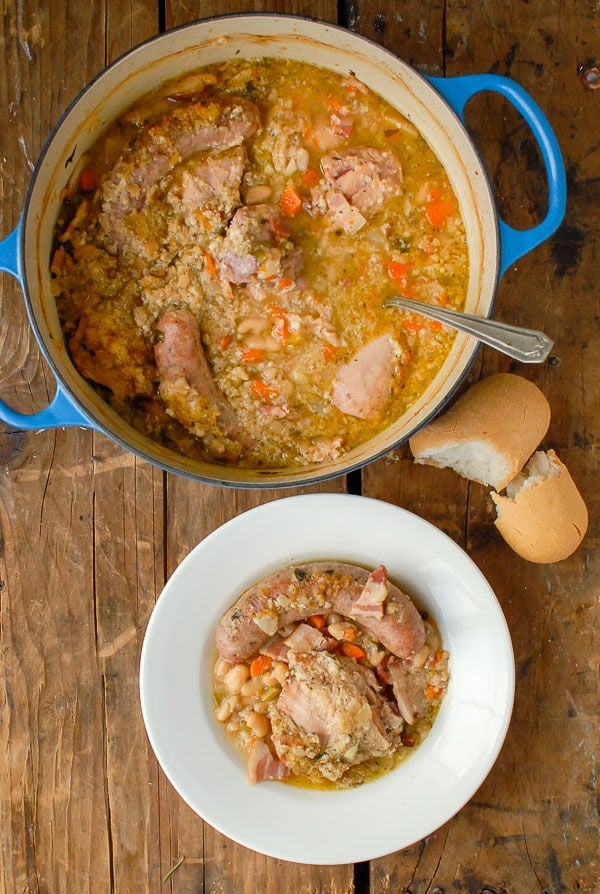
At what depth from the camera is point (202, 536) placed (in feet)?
8.46

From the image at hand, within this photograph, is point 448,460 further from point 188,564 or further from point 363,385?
point 188,564

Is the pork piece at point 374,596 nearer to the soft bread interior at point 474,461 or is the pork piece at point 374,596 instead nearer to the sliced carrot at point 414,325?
the soft bread interior at point 474,461

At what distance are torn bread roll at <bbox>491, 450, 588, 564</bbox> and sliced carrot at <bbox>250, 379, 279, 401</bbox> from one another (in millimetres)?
722

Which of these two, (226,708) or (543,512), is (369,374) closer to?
(543,512)

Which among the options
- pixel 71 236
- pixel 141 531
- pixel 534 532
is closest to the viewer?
pixel 71 236

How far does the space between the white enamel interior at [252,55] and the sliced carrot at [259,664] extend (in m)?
0.62

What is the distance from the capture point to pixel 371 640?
2.52 m

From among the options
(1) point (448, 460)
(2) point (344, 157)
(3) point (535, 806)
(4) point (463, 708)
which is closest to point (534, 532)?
(1) point (448, 460)

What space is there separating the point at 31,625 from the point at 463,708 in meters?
1.40

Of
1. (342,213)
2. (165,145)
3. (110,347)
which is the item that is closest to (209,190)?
(165,145)

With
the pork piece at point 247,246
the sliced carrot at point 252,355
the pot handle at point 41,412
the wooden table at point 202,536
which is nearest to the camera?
the pot handle at point 41,412

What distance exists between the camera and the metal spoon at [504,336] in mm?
2027

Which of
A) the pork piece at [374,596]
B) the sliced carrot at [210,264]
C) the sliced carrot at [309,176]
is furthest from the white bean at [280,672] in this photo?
the sliced carrot at [309,176]

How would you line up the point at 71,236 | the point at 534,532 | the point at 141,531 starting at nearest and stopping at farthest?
the point at 71,236 → the point at 534,532 → the point at 141,531
